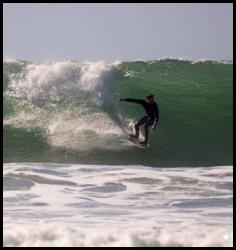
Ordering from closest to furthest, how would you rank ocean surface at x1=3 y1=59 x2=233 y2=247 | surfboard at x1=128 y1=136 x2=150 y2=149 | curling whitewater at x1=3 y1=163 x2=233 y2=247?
curling whitewater at x1=3 y1=163 x2=233 y2=247
ocean surface at x1=3 y1=59 x2=233 y2=247
surfboard at x1=128 y1=136 x2=150 y2=149

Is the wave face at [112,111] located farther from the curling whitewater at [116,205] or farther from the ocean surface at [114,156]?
the curling whitewater at [116,205]

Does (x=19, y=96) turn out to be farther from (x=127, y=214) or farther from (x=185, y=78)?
(x=127, y=214)

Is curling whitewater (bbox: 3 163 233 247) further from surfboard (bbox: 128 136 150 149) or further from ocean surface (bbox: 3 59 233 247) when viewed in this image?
surfboard (bbox: 128 136 150 149)

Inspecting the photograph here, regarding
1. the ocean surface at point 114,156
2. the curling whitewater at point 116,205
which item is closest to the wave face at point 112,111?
the ocean surface at point 114,156

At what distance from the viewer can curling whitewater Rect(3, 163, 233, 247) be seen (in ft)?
20.5

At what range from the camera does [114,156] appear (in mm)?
12062

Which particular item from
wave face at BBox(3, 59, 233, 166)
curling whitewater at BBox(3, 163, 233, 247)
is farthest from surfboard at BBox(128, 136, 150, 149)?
curling whitewater at BBox(3, 163, 233, 247)

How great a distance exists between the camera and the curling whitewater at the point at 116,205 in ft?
20.5

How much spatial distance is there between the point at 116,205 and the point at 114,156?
12.7 feet

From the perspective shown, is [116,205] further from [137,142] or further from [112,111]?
[112,111]

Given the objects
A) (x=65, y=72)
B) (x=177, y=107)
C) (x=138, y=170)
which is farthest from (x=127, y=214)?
(x=65, y=72)

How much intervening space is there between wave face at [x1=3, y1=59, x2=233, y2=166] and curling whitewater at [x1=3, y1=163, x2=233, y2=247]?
1180 mm

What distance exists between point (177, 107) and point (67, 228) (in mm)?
9121

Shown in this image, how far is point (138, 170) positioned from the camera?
35.0 feet
